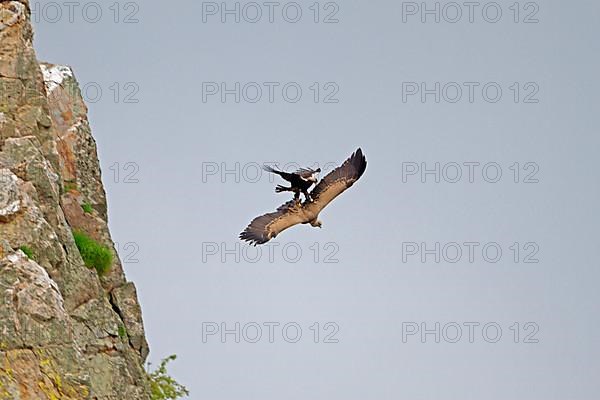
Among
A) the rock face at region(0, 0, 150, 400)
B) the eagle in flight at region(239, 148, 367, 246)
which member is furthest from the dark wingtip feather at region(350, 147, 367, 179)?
the rock face at region(0, 0, 150, 400)

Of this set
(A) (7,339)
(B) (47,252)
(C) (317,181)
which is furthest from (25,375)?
(C) (317,181)

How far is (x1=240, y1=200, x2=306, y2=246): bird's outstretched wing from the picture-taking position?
2962 cm

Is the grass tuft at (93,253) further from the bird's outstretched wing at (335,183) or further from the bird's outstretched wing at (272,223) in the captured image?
the bird's outstretched wing at (335,183)

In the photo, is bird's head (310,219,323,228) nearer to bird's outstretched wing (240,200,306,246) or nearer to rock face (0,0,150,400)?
bird's outstretched wing (240,200,306,246)

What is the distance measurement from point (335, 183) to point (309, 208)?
0.90m

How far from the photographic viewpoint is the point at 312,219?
29.8m

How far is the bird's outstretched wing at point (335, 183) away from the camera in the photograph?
97.1ft

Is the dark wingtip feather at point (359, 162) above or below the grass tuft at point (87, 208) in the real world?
below

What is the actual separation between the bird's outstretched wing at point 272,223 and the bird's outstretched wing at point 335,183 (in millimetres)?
531

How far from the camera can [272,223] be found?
2967 cm

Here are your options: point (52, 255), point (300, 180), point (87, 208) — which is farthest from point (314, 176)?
point (87, 208)

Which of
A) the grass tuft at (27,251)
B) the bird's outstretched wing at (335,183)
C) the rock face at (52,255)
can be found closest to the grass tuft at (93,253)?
the rock face at (52,255)

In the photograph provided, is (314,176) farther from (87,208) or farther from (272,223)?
(87,208)

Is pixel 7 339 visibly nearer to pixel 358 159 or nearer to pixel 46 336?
pixel 46 336
